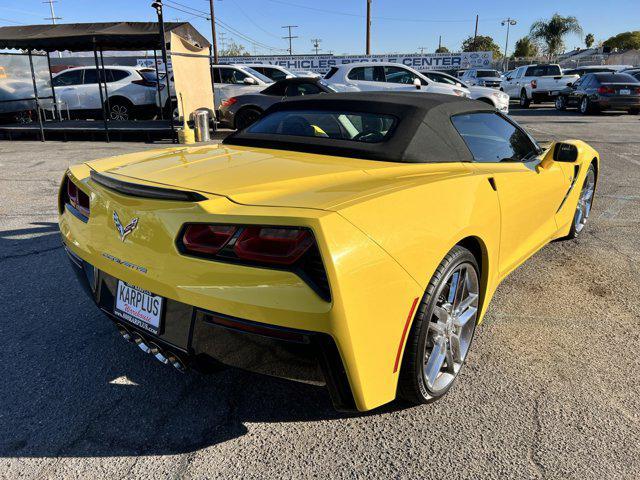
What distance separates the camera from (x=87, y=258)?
7.43ft

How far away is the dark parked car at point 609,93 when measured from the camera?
664 inches

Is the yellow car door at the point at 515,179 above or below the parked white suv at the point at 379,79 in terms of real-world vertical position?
below

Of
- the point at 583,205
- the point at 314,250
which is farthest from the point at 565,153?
the point at 314,250

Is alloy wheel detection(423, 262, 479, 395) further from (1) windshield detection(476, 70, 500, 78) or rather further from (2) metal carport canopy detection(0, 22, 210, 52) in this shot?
(1) windshield detection(476, 70, 500, 78)

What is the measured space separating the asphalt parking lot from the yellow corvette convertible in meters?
0.28

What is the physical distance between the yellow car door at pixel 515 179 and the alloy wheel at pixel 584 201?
990 mm

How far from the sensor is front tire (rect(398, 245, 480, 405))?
6.64 ft

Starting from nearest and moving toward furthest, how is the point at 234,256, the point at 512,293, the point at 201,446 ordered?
the point at 234,256 < the point at 201,446 < the point at 512,293

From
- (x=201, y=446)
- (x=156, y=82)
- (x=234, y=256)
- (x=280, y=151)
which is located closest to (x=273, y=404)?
(x=201, y=446)

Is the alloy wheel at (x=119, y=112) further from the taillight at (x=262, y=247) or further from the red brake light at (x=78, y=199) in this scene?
the taillight at (x=262, y=247)

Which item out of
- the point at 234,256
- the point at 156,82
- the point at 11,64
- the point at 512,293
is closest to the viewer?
the point at 234,256

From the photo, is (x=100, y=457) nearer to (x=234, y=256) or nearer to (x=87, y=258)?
(x=87, y=258)

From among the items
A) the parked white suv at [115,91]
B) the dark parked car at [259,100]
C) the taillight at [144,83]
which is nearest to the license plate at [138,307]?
the dark parked car at [259,100]

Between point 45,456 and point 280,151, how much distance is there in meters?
1.86
